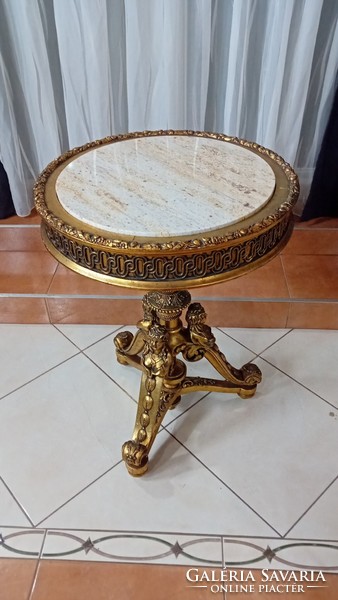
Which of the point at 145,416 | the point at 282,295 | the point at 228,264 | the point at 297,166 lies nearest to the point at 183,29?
the point at 297,166

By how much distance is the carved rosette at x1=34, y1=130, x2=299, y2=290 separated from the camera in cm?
72

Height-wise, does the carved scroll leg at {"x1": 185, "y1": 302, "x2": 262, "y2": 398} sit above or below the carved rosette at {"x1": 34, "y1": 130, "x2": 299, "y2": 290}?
below

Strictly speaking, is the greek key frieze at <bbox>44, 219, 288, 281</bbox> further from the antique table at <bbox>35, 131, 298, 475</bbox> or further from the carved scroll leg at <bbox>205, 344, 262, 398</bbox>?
the carved scroll leg at <bbox>205, 344, 262, 398</bbox>

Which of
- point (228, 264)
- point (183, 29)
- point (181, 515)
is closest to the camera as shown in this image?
point (228, 264)

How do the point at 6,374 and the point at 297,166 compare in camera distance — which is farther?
the point at 297,166

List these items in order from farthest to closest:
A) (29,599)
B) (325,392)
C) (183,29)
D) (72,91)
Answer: (72,91)
(183,29)
(325,392)
(29,599)

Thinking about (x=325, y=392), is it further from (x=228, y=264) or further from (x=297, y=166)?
(x=297, y=166)

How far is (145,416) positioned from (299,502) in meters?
→ 0.39

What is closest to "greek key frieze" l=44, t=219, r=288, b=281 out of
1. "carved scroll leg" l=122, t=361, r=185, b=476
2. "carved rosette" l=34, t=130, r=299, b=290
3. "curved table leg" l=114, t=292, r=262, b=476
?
"carved rosette" l=34, t=130, r=299, b=290

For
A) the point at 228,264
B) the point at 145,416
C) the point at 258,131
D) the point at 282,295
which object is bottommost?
the point at 145,416

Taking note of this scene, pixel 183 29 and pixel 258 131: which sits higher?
pixel 183 29

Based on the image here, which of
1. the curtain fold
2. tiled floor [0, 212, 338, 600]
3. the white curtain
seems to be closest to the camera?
tiled floor [0, 212, 338, 600]

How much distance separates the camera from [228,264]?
78 cm

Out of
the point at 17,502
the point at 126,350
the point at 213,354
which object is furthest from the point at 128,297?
the point at 17,502
